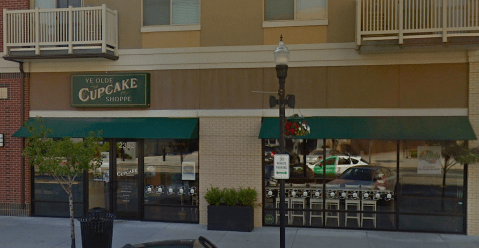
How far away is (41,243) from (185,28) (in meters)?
6.70

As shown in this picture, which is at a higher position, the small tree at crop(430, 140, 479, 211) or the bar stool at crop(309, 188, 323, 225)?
the small tree at crop(430, 140, 479, 211)

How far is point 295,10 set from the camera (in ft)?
37.5

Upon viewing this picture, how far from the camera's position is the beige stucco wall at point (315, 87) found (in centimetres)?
1068

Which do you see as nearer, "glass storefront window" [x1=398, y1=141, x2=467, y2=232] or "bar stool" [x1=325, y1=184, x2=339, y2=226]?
"glass storefront window" [x1=398, y1=141, x2=467, y2=232]

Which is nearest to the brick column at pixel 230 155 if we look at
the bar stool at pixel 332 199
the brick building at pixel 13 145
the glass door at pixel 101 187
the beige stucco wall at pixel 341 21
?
the bar stool at pixel 332 199

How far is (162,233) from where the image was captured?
431 inches

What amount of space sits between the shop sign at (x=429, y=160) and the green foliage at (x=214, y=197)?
521 centimetres

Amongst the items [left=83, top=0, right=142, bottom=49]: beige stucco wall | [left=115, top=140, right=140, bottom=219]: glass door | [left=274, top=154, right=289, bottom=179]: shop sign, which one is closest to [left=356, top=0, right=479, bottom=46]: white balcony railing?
[left=274, top=154, right=289, bottom=179]: shop sign

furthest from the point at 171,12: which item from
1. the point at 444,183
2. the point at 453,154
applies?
the point at 444,183

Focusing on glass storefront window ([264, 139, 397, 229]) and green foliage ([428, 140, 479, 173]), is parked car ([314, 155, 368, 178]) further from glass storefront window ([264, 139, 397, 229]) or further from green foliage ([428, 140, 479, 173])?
green foliage ([428, 140, 479, 173])

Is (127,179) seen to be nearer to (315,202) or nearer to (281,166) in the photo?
(315,202)

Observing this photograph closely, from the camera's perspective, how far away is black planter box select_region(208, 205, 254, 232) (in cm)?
1101

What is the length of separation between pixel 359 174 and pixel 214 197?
3.92 m

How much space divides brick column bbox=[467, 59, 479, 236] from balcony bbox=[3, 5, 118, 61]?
959 centimetres
